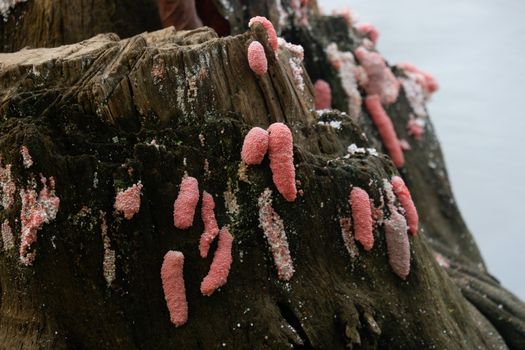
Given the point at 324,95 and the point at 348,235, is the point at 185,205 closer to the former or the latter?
the point at 348,235

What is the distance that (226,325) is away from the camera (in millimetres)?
2557

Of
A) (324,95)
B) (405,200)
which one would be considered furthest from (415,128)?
(405,200)

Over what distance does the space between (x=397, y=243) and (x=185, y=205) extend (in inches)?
41.6

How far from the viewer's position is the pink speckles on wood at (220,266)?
253 centimetres

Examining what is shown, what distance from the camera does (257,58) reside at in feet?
9.07

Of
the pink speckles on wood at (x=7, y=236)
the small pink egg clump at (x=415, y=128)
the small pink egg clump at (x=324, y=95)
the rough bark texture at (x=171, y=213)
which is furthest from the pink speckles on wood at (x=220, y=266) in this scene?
the small pink egg clump at (x=415, y=128)

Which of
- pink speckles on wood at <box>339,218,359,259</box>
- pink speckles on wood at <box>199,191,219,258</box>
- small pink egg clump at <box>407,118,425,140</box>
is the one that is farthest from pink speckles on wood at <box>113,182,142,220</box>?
small pink egg clump at <box>407,118,425,140</box>

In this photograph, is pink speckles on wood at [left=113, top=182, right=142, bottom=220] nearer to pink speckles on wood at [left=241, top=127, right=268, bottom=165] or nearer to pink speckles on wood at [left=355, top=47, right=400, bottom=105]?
pink speckles on wood at [left=241, top=127, right=268, bottom=165]

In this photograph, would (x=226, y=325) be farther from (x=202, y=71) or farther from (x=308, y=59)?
(x=308, y=59)

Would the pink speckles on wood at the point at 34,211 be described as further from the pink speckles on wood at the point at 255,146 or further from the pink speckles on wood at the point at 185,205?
the pink speckles on wood at the point at 255,146

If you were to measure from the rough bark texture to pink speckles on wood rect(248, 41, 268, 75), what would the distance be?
53 mm

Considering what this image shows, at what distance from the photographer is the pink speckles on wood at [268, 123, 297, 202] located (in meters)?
2.60

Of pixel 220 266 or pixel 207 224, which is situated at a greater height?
pixel 207 224

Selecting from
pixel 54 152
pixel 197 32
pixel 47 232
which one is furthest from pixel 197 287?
pixel 197 32
